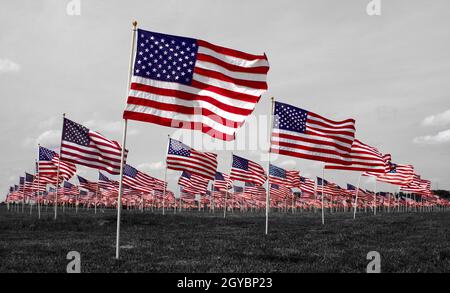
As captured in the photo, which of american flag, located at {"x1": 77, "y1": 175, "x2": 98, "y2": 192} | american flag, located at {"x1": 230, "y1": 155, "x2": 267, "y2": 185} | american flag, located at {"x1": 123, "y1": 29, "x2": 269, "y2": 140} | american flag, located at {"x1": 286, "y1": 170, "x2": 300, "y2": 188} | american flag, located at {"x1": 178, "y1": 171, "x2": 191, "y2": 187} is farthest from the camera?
american flag, located at {"x1": 77, "y1": 175, "x2": 98, "y2": 192}

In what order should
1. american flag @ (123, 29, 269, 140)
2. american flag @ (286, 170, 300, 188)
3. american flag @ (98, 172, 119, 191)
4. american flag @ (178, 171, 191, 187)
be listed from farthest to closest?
american flag @ (286, 170, 300, 188), american flag @ (98, 172, 119, 191), american flag @ (178, 171, 191, 187), american flag @ (123, 29, 269, 140)

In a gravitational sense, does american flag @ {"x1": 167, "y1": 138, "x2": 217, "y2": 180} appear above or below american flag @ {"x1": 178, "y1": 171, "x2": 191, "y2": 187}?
above

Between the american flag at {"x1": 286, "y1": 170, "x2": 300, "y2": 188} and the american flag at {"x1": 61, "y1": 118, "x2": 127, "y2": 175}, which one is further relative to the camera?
the american flag at {"x1": 286, "y1": 170, "x2": 300, "y2": 188}

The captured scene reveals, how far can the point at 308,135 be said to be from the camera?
24.9 metres

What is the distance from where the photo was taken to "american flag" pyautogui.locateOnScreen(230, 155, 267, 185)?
143 ft

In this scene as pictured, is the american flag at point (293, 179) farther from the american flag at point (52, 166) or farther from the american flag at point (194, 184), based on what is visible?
the american flag at point (52, 166)

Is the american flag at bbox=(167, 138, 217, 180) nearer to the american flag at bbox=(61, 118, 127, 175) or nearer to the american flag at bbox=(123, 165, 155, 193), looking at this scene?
the american flag at bbox=(61, 118, 127, 175)

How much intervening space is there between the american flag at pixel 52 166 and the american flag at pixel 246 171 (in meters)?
15.1

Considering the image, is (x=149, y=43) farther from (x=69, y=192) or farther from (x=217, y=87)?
(x=69, y=192)

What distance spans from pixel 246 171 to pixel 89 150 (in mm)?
18781

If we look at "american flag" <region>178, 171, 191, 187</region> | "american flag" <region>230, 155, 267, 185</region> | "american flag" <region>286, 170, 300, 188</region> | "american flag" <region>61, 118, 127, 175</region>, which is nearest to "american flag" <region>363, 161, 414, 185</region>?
"american flag" <region>230, 155, 267, 185</region>

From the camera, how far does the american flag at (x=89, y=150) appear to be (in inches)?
1134

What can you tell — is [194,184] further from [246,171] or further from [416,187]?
[416,187]

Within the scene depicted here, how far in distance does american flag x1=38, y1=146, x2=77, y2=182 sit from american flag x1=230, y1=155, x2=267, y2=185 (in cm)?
1507
